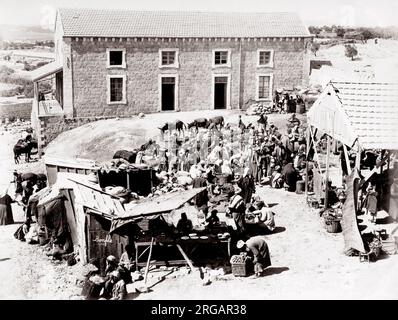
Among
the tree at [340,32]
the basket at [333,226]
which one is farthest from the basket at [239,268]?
the tree at [340,32]

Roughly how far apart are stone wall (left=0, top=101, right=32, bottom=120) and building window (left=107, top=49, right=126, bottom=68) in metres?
12.2

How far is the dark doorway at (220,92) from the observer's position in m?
39.4

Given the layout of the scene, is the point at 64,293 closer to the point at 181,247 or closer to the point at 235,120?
the point at 181,247

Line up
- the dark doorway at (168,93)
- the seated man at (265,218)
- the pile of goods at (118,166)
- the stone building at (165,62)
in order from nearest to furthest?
1. the seated man at (265,218)
2. the pile of goods at (118,166)
3. the stone building at (165,62)
4. the dark doorway at (168,93)

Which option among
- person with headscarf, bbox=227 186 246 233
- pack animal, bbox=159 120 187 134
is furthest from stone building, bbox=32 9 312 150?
person with headscarf, bbox=227 186 246 233

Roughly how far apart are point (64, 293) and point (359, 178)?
9324 millimetres

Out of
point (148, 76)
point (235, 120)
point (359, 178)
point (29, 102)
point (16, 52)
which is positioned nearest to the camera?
point (359, 178)

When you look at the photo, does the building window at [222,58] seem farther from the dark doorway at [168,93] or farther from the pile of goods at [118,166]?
the pile of goods at [118,166]

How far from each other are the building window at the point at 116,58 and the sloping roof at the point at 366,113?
A: 2033 centimetres

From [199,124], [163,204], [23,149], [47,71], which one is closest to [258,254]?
[163,204]

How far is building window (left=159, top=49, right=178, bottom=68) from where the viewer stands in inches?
1505

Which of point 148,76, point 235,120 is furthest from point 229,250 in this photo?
point 148,76

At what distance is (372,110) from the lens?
18.5 m
